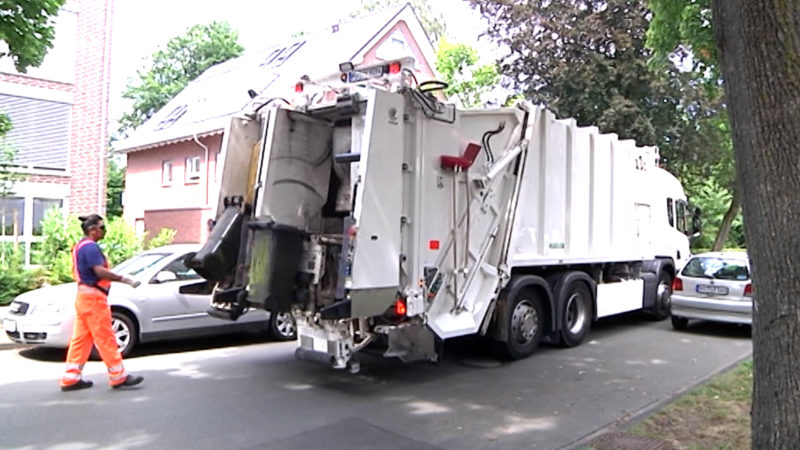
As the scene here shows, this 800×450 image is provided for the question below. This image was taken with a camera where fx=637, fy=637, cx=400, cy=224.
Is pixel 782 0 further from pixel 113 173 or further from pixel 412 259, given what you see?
pixel 113 173

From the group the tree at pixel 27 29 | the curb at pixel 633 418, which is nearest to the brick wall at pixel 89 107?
the tree at pixel 27 29

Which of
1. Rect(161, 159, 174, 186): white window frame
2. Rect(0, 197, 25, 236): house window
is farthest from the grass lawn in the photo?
Rect(161, 159, 174, 186): white window frame

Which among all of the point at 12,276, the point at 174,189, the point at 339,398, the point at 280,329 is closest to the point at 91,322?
the point at 339,398

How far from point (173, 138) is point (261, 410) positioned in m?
18.1

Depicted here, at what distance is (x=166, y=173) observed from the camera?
922 inches

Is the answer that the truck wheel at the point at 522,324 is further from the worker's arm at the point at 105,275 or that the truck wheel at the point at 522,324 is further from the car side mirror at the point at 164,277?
the car side mirror at the point at 164,277

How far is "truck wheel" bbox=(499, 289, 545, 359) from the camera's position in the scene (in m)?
7.59

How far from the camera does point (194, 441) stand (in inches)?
194

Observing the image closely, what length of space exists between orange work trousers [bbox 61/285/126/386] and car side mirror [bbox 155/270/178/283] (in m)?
2.00

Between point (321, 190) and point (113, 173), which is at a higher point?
point (113, 173)

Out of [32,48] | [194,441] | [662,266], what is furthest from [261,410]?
[662,266]

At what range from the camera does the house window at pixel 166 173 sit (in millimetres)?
23234

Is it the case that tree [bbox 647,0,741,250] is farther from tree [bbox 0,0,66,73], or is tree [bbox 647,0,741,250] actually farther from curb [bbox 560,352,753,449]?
tree [bbox 0,0,66,73]

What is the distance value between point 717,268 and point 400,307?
21.6 feet
